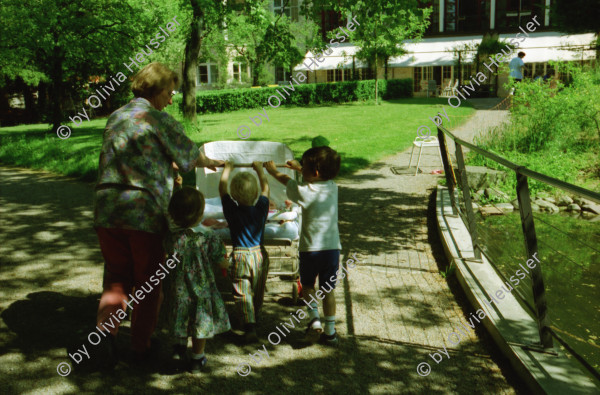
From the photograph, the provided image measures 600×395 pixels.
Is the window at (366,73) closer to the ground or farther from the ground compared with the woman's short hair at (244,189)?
farther from the ground

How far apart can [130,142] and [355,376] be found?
6.58 ft

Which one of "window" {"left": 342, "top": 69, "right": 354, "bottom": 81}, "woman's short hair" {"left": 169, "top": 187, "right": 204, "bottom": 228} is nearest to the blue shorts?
"woman's short hair" {"left": 169, "top": 187, "right": 204, "bottom": 228}

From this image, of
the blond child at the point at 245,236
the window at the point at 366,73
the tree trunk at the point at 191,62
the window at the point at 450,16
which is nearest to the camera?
the blond child at the point at 245,236

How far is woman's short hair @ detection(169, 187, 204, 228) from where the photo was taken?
3.33 m

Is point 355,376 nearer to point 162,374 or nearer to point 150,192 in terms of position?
point 162,374

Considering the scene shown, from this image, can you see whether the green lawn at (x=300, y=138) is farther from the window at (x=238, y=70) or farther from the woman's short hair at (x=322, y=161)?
the window at (x=238, y=70)

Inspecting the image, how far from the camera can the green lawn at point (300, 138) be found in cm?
A: 1177

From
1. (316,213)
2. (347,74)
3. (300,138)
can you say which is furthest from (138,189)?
(347,74)

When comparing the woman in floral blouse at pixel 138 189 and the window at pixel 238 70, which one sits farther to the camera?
the window at pixel 238 70

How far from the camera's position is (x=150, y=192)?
3268mm

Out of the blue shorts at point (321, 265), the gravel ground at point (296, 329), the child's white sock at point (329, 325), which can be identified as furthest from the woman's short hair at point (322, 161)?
the gravel ground at point (296, 329)

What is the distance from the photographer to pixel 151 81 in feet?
10.9

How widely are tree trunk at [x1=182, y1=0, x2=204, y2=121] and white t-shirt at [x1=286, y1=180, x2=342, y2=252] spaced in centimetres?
1143

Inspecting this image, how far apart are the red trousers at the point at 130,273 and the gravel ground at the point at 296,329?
342 millimetres
